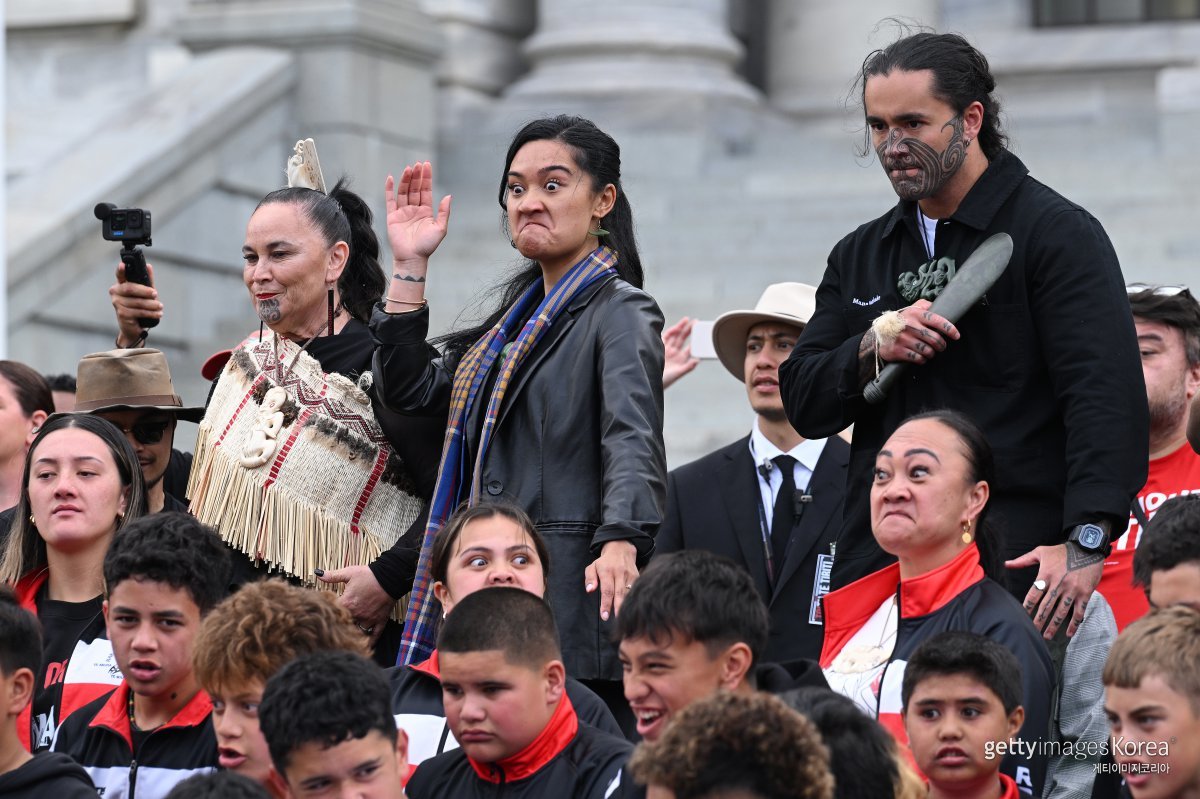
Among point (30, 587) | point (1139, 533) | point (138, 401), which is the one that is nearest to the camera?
point (1139, 533)

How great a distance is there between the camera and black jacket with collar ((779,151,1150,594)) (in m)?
4.97

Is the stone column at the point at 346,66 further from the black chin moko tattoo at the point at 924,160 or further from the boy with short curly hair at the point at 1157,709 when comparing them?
the boy with short curly hair at the point at 1157,709

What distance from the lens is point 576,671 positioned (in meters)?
5.38

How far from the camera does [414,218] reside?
19.1ft

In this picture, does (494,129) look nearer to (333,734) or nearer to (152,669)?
(152,669)

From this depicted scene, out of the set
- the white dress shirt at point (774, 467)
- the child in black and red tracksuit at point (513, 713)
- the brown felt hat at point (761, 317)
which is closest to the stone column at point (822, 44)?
the brown felt hat at point (761, 317)

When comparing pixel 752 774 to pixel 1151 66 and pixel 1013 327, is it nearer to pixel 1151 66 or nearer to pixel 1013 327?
pixel 1013 327

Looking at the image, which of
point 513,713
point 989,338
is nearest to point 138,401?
point 513,713

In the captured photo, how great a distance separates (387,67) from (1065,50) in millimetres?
5125

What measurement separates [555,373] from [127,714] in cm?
138

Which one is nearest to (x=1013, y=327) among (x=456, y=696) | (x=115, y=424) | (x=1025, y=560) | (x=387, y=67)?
(x=1025, y=560)

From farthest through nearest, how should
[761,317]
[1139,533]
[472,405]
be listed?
[761,317] → [1139,533] → [472,405]

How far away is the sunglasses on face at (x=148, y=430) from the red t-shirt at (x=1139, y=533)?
110 inches

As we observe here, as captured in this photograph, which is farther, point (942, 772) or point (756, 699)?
point (942, 772)
